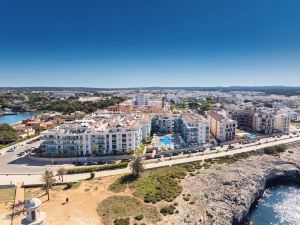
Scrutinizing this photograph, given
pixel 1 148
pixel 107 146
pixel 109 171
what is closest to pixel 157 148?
pixel 107 146

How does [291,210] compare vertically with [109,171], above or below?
below

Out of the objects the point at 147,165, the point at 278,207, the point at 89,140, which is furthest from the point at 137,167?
the point at 278,207

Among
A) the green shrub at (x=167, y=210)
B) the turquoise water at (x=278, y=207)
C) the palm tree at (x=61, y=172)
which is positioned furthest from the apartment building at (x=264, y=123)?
the palm tree at (x=61, y=172)

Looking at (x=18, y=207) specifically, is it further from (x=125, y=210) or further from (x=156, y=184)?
(x=156, y=184)

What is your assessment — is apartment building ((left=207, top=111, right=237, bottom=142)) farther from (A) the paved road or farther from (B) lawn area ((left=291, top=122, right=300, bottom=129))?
(B) lawn area ((left=291, top=122, right=300, bottom=129))

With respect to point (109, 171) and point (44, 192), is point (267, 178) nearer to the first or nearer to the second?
point (109, 171)

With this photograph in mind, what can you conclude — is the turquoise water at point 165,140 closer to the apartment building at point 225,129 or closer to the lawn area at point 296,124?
the apartment building at point 225,129
